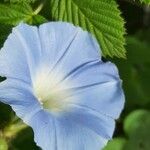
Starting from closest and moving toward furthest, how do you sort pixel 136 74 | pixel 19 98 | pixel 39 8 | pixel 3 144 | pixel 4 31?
pixel 19 98
pixel 3 144
pixel 4 31
pixel 39 8
pixel 136 74

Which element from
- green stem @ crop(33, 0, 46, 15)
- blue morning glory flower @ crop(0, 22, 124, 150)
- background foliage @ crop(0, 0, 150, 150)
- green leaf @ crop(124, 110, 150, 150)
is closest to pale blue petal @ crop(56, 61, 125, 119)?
blue morning glory flower @ crop(0, 22, 124, 150)

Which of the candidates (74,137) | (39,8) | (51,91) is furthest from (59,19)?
(74,137)

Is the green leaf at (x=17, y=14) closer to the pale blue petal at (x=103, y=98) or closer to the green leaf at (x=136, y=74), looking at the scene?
the pale blue petal at (x=103, y=98)

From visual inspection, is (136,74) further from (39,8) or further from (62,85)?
(62,85)

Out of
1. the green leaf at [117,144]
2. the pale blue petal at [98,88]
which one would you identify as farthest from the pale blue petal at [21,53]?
the green leaf at [117,144]

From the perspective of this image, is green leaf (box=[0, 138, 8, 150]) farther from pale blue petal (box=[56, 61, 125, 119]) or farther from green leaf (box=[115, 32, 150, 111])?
green leaf (box=[115, 32, 150, 111])

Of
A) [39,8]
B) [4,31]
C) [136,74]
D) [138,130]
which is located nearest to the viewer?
[4,31]

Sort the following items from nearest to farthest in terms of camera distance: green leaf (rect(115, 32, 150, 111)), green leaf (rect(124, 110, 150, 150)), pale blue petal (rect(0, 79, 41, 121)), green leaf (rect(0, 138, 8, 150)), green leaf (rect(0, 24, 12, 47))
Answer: pale blue petal (rect(0, 79, 41, 121)), green leaf (rect(0, 138, 8, 150)), green leaf (rect(0, 24, 12, 47)), green leaf (rect(124, 110, 150, 150)), green leaf (rect(115, 32, 150, 111))
